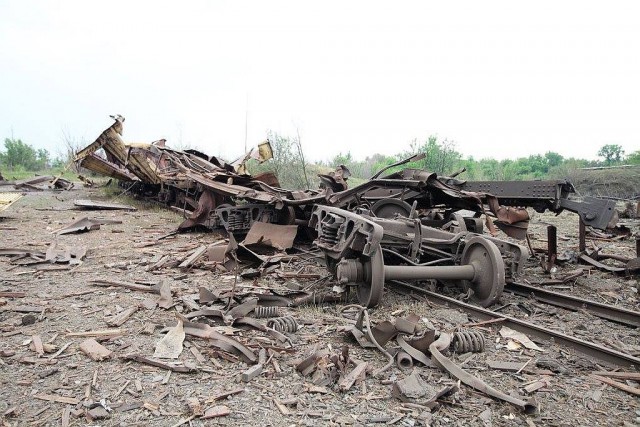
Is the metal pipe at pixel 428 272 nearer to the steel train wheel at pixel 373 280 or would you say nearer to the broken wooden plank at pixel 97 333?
the steel train wheel at pixel 373 280

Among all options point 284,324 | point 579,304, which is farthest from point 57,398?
point 579,304

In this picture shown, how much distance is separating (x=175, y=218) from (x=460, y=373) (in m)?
10.1

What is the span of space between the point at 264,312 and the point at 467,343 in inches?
78.6

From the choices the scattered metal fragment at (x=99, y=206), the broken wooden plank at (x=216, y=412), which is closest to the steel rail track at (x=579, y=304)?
the broken wooden plank at (x=216, y=412)

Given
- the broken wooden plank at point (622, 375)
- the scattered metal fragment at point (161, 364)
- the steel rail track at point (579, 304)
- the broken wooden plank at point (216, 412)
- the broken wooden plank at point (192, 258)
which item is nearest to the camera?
the broken wooden plank at point (216, 412)

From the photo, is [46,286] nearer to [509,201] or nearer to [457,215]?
[457,215]

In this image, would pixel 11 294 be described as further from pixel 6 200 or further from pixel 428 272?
pixel 6 200

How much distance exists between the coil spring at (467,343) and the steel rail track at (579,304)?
2.06 m

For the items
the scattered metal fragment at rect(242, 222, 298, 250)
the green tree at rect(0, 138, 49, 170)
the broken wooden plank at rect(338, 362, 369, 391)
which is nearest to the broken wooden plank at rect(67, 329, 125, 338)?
the broken wooden plank at rect(338, 362, 369, 391)

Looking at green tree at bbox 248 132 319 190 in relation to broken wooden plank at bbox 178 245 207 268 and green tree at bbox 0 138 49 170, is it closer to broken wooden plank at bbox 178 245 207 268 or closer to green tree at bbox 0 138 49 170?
broken wooden plank at bbox 178 245 207 268

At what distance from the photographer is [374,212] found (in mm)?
7258

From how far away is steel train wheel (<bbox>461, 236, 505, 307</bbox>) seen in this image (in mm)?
5066

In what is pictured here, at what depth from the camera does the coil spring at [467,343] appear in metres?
3.84

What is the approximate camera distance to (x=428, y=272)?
5.27 metres
